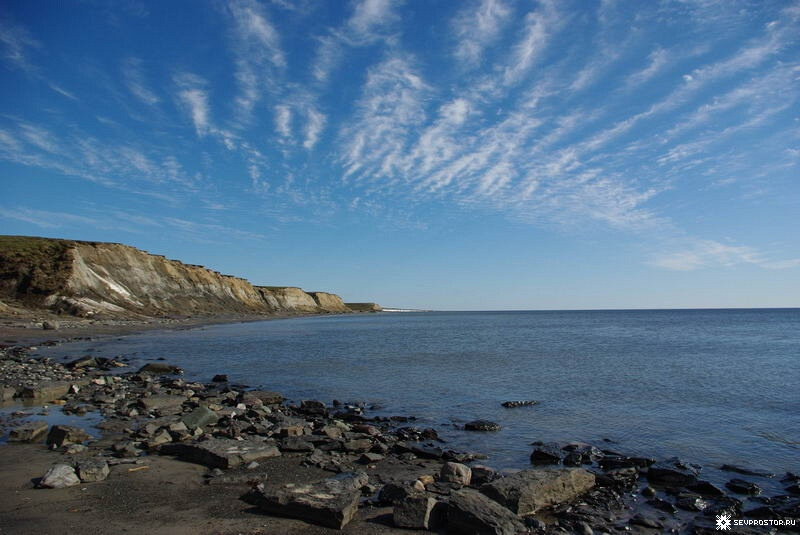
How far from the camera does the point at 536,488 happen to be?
28.0 ft

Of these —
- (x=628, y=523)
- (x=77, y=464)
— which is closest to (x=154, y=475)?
(x=77, y=464)

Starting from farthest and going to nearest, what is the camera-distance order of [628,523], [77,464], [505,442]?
[505,442] → [77,464] → [628,523]

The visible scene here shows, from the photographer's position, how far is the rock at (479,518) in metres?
7.07

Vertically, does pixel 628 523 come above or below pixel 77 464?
below

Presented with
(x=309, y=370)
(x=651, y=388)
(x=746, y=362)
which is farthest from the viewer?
(x=746, y=362)

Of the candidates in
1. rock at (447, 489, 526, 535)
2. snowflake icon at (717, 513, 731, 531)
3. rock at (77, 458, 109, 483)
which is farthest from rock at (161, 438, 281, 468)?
snowflake icon at (717, 513, 731, 531)

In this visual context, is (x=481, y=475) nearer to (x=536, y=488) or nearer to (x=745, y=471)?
(x=536, y=488)

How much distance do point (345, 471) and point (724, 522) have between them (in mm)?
7065

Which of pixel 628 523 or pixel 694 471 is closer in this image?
pixel 628 523

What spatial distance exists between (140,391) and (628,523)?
58.3 ft

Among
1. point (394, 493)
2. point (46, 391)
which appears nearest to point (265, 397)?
point (46, 391)

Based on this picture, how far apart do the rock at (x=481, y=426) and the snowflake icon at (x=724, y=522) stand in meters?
6.79

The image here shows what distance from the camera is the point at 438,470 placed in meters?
10.7

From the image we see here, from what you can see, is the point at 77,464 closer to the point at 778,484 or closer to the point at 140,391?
the point at 140,391
